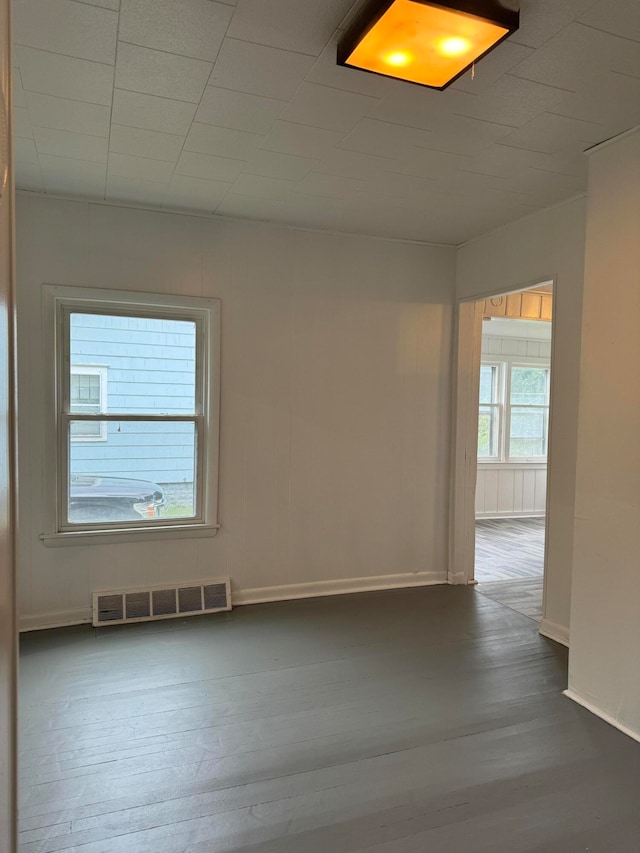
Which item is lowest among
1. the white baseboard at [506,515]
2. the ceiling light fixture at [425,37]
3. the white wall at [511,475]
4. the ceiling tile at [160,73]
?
the white baseboard at [506,515]

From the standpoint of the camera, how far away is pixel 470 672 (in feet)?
9.75

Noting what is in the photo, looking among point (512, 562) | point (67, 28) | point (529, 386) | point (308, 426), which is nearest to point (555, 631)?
point (512, 562)

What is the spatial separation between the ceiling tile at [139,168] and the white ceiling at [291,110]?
0.04ft

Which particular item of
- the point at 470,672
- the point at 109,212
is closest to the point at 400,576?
the point at 470,672

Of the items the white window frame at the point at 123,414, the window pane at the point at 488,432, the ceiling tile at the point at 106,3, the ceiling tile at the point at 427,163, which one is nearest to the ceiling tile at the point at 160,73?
the ceiling tile at the point at 106,3

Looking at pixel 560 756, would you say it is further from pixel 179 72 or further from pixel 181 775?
pixel 179 72

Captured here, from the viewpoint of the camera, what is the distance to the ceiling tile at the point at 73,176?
2.94 metres

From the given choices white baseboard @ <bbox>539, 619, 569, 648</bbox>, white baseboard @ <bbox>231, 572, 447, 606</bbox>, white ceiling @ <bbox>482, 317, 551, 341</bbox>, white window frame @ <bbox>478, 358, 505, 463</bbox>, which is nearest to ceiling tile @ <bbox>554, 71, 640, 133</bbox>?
white baseboard @ <bbox>539, 619, 569, 648</bbox>

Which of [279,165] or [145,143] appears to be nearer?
[145,143]

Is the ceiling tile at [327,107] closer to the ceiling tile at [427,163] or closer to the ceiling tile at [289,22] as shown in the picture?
the ceiling tile at [289,22]

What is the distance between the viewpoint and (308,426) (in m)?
4.06

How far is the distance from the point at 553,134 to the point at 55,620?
12.5ft

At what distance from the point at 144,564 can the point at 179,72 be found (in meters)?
2.84

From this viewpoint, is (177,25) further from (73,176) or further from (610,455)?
(610,455)
